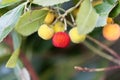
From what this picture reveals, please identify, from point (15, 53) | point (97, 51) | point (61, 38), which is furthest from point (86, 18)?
point (97, 51)

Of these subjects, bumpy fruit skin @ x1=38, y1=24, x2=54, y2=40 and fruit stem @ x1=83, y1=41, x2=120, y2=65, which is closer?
bumpy fruit skin @ x1=38, y1=24, x2=54, y2=40

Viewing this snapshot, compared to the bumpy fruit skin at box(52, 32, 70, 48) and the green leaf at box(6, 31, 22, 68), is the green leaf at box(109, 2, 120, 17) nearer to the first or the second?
the bumpy fruit skin at box(52, 32, 70, 48)

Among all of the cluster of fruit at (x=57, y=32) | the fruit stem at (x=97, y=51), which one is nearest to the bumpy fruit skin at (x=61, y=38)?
the cluster of fruit at (x=57, y=32)

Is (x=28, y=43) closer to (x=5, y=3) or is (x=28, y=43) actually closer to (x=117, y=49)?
(x=117, y=49)

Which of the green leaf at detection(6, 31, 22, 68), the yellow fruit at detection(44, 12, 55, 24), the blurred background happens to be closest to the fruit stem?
the blurred background

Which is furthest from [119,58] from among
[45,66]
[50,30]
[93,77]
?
[50,30]

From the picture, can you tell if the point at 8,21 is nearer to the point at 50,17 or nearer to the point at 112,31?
the point at 50,17
